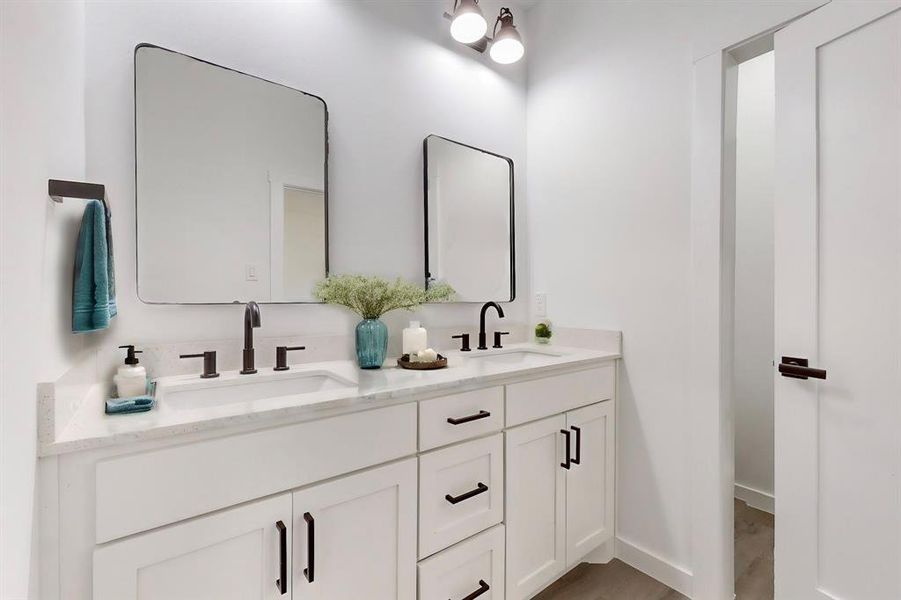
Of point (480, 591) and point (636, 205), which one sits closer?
point (480, 591)

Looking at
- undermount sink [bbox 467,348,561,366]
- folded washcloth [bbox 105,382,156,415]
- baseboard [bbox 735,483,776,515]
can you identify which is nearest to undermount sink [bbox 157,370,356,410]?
folded washcloth [bbox 105,382,156,415]

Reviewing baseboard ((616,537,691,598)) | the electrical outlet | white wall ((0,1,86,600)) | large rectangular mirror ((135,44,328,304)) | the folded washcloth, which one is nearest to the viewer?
white wall ((0,1,86,600))

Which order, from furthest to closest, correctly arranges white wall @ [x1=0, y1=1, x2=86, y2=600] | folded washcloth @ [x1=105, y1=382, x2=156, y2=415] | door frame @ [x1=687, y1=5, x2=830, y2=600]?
door frame @ [x1=687, y1=5, x2=830, y2=600]
folded washcloth @ [x1=105, y1=382, x2=156, y2=415]
white wall @ [x1=0, y1=1, x2=86, y2=600]

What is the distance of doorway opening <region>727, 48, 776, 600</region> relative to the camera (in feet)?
7.27

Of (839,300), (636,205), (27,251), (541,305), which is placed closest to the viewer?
(27,251)

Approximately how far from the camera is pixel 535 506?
4.84ft

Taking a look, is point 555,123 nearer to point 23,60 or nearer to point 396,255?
point 396,255

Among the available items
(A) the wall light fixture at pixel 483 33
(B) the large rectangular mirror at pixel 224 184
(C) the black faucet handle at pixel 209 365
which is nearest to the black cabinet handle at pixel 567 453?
(B) the large rectangular mirror at pixel 224 184

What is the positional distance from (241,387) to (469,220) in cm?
125

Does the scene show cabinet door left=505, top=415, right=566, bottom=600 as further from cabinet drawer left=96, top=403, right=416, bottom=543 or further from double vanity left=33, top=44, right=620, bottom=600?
cabinet drawer left=96, top=403, right=416, bottom=543

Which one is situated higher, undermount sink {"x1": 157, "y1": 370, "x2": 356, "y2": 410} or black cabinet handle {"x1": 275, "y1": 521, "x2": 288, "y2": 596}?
undermount sink {"x1": 157, "y1": 370, "x2": 356, "y2": 410}

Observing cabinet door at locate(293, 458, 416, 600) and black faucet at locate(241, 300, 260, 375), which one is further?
black faucet at locate(241, 300, 260, 375)

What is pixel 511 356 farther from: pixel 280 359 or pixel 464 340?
pixel 280 359

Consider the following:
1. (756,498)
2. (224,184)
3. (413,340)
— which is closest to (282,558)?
(413,340)
